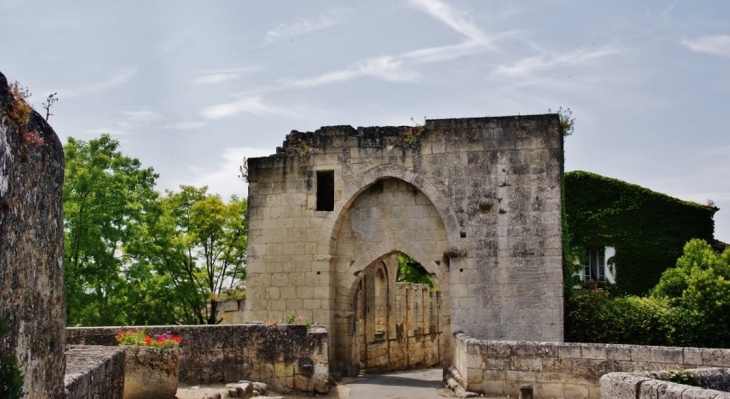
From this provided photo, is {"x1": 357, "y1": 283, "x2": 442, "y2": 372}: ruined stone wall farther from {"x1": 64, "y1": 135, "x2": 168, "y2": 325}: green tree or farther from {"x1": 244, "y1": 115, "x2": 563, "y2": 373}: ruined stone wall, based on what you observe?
{"x1": 64, "y1": 135, "x2": 168, "y2": 325}: green tree

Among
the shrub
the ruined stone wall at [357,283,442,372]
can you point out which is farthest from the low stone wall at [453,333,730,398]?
the ruined stone wall at [357,283,442,372]

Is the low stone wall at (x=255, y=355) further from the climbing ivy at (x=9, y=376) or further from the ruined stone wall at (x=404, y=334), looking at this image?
the climbing ivy at (x=9, y=376)

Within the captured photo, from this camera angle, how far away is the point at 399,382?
16.5 metres

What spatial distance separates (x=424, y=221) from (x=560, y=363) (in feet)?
20.1

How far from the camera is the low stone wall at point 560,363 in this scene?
10.2 metres

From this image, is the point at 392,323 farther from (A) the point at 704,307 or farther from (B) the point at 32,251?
(B) the point at 32,251

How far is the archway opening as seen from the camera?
20.1 metres

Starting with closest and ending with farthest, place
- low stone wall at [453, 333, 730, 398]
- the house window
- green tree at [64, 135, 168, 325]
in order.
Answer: low stone wall at [453, 333, 730, 398], green tree at [64, 135, 168, 325], the house window

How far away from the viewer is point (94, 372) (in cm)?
658

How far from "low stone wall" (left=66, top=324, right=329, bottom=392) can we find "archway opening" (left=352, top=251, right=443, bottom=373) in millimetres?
5060

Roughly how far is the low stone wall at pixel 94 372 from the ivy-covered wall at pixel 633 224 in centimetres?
1739

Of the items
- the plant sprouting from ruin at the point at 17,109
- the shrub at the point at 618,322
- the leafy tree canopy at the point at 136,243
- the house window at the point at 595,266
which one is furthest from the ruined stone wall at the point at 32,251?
the house window at the point at 595,266

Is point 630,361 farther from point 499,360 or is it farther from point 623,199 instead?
point 623,199

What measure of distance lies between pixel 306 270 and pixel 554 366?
7.03 metres
